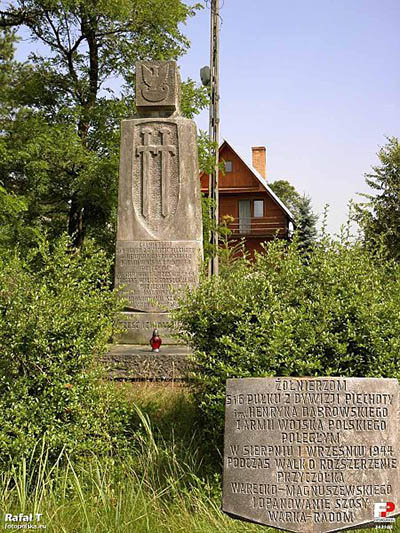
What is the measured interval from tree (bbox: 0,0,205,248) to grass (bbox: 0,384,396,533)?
39.7 ft

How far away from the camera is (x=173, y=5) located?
17.9 meters

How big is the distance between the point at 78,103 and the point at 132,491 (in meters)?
15.4

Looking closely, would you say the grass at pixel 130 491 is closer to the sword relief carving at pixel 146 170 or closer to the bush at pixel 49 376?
the bush at pixel 49 376

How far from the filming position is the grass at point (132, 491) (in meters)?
3.78

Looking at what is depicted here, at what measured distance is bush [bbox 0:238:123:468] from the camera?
4.29 m

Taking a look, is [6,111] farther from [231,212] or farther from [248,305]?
[231,212]

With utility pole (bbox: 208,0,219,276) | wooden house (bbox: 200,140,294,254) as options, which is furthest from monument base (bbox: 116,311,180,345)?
wooden house (bbox: 200,140,294,254)

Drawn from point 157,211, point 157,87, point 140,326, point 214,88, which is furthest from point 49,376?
point 214,88

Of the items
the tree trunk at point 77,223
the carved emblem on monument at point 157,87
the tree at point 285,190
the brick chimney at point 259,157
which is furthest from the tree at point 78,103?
the tree at point 285,190

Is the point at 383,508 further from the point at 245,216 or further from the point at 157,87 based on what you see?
the point at 245,216

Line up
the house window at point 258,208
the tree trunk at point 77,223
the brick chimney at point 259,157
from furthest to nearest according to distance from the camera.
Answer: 1. the brick chimney at point 259,157
2. the house window at point 258,208
3. the tree trunk at point 77,223

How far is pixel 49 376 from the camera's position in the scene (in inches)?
174

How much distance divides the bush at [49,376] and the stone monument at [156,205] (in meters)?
3.36

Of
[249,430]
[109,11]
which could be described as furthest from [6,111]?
[249,430]
